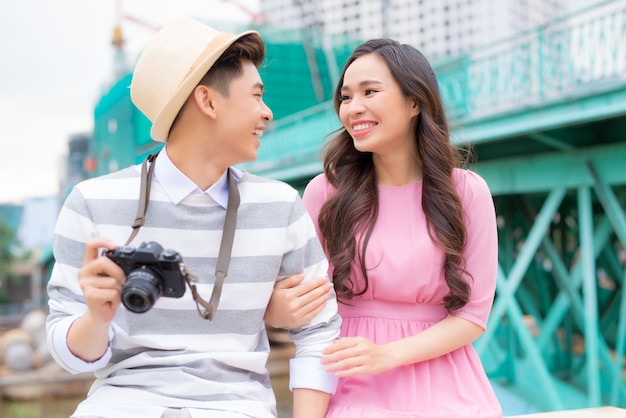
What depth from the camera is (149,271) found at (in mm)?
1232

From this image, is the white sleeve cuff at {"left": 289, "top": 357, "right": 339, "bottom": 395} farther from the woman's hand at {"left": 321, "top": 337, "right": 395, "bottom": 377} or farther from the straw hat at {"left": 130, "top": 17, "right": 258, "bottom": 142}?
the straw hat at {"left": 130, "top": 17, "right": 258, "bottom": 142}

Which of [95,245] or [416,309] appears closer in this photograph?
[95,245]

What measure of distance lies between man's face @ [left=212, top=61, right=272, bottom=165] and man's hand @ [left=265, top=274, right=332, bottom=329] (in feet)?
1.27

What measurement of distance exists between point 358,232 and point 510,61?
4.56m

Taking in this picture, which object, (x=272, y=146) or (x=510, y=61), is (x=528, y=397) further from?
(x=272, y=146)

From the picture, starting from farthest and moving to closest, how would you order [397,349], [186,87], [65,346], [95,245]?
[397,349], [186,87], [65,346], [95,245]

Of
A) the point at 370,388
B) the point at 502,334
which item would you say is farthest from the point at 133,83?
the point at 502,334

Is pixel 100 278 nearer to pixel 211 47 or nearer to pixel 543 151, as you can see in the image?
pixel 211 47

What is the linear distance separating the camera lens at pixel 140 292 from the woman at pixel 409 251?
83 centimetres

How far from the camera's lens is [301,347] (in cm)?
171

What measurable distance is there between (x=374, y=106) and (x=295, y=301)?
2.33 feet

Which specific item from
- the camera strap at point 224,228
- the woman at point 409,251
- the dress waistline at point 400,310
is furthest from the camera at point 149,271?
the dress waistline at point 400,310

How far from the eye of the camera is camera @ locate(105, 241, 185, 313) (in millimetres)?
1186

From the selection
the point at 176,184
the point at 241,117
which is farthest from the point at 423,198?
the point at 176,184
